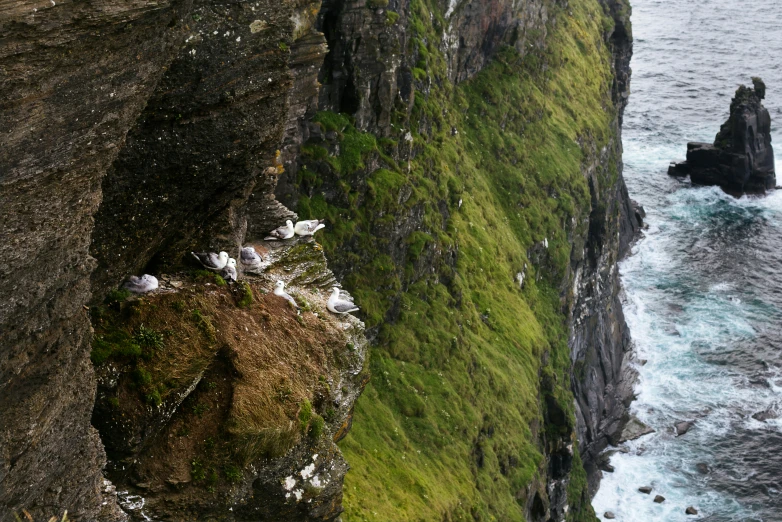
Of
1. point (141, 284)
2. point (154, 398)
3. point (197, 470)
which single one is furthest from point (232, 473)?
point (141, 284)

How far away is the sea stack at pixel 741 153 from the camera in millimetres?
111062

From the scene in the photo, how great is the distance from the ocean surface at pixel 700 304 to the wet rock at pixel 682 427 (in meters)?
0.49

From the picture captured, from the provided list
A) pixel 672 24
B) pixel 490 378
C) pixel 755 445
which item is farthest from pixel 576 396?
pixel 672 24

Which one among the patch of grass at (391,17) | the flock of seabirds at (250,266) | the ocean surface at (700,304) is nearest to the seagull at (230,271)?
the flock of seabirds at (250,266)

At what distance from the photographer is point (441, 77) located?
2431 inches

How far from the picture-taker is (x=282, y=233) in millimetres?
27109

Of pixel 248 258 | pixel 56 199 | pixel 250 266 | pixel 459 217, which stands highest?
pixel 56 199

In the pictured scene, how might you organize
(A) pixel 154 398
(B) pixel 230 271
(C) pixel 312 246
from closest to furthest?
(A) pixel 154 398, (B) pixel 230 271, (C) pixel 312 246

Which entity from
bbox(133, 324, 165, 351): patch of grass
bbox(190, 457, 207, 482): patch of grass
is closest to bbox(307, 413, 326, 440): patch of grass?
bbox(190, 457, 207, 482): patch of grass

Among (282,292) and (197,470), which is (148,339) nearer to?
(197,470)

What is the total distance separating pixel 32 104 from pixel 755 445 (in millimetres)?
67812

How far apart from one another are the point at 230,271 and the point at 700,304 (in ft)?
250

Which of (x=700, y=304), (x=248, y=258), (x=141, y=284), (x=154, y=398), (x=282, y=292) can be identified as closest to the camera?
(x=154, y=398)

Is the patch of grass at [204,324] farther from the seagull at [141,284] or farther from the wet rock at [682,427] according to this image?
the wet rock at [682,427]
